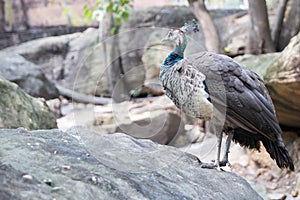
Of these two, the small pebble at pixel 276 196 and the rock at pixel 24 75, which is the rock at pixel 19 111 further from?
the rock at pixel 24 75

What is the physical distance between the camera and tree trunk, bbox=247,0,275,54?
6.07 m

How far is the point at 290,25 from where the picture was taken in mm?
6664

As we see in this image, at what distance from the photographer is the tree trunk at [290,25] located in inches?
258

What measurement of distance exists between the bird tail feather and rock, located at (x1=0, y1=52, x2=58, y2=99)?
16.6 feet

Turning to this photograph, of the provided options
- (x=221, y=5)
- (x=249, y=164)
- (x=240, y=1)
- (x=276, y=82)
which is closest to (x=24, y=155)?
(x=276, y=82)

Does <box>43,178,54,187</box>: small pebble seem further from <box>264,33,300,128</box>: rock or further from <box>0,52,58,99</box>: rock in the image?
<box>0,52,58,99</box>: rock

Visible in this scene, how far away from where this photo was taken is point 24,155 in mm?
1824

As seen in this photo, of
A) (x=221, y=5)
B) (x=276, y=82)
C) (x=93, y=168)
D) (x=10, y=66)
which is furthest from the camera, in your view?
(x=221, y=5)

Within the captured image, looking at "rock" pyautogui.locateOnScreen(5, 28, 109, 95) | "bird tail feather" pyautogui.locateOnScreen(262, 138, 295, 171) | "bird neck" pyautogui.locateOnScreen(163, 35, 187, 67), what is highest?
"bird neck" pyautogui.locateOnScreen(163, 35, 187, 67)

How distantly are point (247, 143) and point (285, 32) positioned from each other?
4028mm

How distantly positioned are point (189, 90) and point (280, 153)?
27.7 inches

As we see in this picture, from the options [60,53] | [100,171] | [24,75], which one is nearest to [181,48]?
[100,171]

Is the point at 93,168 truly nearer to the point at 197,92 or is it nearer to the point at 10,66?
the point at 197,92

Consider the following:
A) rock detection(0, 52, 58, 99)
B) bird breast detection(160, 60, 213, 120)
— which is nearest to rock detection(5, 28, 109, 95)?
rock detection(0, 52, 58, 99)
